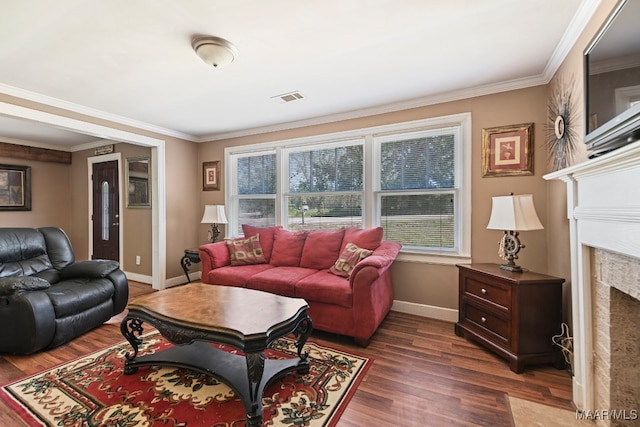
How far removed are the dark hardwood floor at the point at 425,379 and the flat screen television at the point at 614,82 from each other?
1.53 meters

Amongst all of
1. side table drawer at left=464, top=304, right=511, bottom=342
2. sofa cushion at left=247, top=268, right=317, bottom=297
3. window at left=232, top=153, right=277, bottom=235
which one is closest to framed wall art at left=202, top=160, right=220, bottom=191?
window at left=232, top=153, right=277, bottom=235

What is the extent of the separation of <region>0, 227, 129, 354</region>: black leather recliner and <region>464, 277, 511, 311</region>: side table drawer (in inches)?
137

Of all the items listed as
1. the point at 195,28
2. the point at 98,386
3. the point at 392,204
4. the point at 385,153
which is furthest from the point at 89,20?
the point at 392,204

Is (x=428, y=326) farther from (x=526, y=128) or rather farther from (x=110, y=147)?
(x=110, y=147)

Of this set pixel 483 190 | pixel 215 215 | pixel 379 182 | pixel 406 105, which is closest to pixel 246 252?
pixel 215 215

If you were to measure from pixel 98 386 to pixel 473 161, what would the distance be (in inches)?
141

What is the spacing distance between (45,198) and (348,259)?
6105 millimetres

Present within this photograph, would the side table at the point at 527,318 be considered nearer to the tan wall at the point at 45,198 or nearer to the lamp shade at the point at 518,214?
the lamp shade at the point at 518,214

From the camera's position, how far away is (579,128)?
1982 millimetres

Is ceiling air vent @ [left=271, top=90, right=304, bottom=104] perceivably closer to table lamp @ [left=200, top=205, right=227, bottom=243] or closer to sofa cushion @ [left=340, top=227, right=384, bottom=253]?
sofa cushion @ [left=340, top=227, right=384, bottom=253]

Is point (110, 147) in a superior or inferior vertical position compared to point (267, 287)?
superior

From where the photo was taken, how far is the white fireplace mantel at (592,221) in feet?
3.97

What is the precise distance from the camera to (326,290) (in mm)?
2539

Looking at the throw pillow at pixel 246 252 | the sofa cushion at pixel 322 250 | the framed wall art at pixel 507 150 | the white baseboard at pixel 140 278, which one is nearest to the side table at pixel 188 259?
the white baseboard at pixel 140 278
